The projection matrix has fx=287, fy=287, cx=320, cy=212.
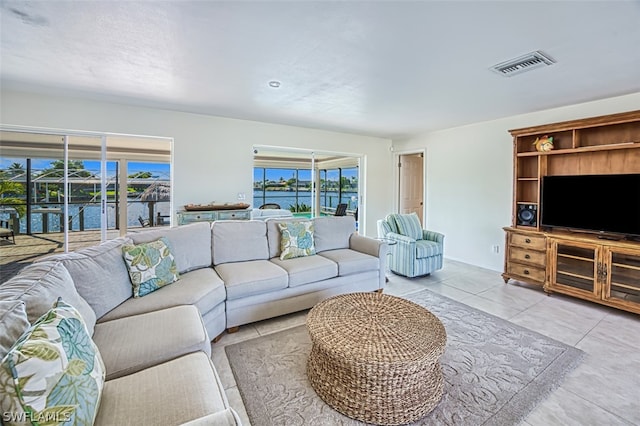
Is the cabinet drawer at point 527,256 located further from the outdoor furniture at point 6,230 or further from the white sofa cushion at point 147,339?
the outdoor furniture at point 6,230

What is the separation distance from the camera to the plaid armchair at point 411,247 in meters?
4.14

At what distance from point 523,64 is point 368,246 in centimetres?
240

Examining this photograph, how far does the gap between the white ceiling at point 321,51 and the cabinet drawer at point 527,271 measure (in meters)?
2.15

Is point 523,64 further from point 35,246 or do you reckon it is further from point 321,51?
point 35,246

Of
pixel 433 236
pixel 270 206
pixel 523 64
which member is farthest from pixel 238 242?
pixel 523 64

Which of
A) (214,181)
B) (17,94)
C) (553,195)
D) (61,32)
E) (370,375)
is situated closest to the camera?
(370,375)

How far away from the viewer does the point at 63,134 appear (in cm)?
377

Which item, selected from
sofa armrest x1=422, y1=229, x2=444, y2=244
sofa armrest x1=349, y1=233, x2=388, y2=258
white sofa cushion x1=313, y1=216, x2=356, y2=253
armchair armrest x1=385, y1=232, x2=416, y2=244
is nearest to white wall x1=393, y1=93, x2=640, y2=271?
sofa armrest x1=422, y1=229, x2=444, y2=244

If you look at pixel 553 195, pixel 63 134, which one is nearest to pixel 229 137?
pixel 63 134

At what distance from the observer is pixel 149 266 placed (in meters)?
2.31

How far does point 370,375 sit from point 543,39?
268 centimetres

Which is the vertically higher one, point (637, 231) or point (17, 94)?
point (17, 94)

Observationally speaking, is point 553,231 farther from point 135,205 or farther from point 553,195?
point 135,205

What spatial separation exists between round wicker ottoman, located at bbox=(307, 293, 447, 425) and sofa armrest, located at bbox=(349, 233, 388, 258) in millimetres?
1586
